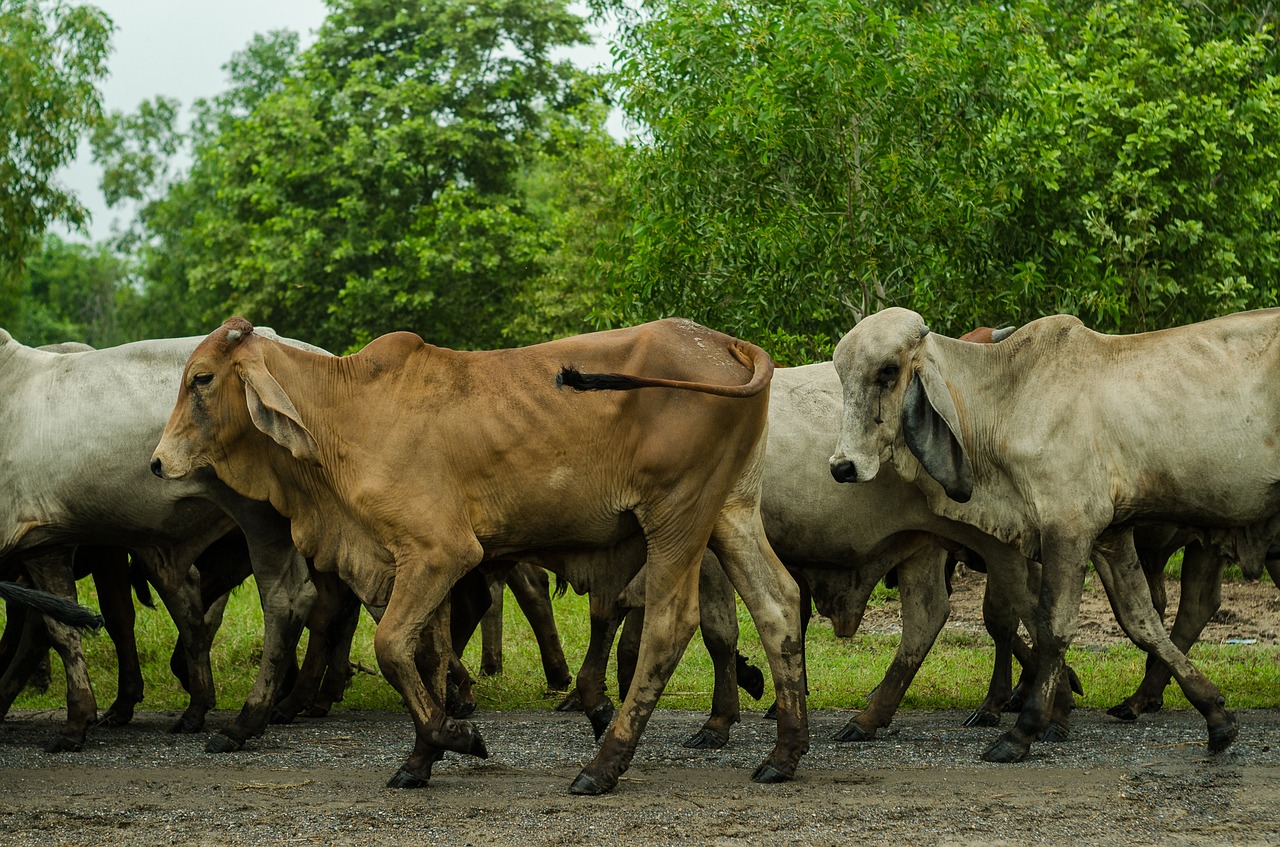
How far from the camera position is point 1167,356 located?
8.52 meters

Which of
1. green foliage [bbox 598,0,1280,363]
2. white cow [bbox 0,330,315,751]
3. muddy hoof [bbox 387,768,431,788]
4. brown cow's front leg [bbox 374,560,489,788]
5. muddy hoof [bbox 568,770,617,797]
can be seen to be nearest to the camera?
muddy hoof [bbox 568,770,617,797]

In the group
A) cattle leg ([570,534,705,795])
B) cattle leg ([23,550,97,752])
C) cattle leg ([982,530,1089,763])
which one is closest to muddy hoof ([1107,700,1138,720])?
cattle leg ([982,530,1089,763])

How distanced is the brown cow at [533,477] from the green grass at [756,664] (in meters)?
3.00

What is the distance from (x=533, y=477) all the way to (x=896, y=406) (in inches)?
88.2

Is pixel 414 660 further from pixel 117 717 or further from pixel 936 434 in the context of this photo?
pixel 117 717

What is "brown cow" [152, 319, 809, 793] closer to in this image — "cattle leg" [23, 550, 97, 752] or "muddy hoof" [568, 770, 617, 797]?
"muddy hoof" [568, 770, 617, 797]

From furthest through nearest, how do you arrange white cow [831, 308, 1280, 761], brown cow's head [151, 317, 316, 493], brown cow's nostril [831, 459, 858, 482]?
brown cow's nostril [831, 459, 858, 482] < white cow [831, 308, 1280, 761] < brown cow's head [151, 317, 316, 493]

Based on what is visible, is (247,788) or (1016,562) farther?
(1016,562)

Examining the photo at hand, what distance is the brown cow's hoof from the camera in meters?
7.54

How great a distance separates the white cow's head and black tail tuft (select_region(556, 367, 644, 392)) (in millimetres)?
1629

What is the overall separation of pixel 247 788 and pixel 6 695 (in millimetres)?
3073

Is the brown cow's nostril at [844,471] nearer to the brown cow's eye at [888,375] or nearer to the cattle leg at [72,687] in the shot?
the brown cow's eye at [888,375]

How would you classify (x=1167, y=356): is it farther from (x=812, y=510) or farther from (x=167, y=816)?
(x=167, y=816)

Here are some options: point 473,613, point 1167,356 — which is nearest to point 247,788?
point 473,613
